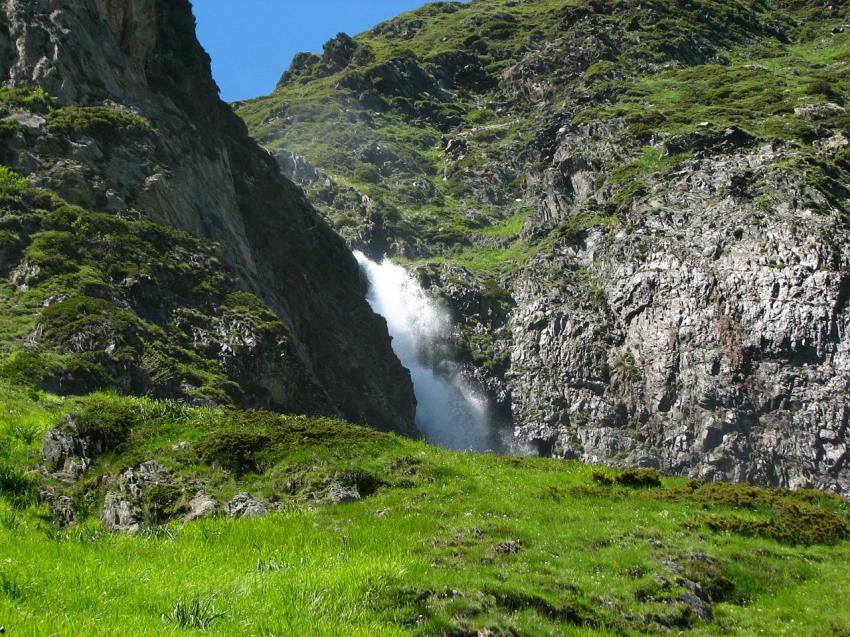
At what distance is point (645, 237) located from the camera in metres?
94.1

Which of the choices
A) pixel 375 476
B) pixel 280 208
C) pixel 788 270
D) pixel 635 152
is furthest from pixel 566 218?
pixel 375 476

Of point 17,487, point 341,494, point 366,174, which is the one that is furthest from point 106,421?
point 366,174

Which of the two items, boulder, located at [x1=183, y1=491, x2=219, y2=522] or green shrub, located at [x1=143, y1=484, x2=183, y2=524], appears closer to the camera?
boulder, located at [x1=183, y1=491, x2=219, y2=522]

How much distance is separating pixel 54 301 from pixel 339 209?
97.7 m

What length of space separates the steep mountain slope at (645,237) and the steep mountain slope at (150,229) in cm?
2801

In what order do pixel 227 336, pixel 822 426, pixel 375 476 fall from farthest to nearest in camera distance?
pixel 822 426, pixel 227 336, pixel 375 476

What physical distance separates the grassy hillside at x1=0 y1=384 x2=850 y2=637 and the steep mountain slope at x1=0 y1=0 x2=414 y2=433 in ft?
59.0

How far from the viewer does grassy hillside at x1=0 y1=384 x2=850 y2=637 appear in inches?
352

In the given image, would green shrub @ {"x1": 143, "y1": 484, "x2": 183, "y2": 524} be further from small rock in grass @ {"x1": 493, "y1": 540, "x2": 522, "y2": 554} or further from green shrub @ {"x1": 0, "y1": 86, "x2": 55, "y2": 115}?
green shrub @ {"x1": 0, "y1": 86, "x2": 55, "y2": 115}

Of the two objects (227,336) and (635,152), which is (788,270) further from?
(227,336)

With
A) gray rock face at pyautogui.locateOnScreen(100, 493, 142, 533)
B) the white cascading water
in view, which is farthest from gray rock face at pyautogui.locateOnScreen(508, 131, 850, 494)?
gray rock face at pyautogui.locateOnScreen(100, 493, 142, 533)

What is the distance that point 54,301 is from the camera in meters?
39.4

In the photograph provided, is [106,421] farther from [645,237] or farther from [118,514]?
[645,237]

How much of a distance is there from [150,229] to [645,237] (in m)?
64.5
